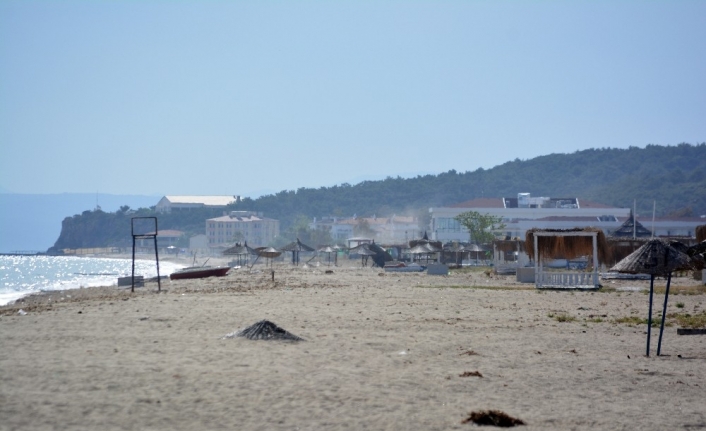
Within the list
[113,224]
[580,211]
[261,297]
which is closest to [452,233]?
[580,211]

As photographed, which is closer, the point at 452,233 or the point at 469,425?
the point at 469,425

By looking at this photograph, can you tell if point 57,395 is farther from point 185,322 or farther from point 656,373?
point 656,373

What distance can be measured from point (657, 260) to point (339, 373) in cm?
546

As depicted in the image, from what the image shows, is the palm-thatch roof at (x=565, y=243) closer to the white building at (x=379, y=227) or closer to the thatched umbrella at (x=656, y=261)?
the thatched umbrella at (x=656, y=261)

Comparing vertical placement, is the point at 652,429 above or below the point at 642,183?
below

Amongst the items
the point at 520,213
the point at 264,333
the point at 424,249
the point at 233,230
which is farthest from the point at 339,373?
the point at 233,230

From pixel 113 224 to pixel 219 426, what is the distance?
186390mm

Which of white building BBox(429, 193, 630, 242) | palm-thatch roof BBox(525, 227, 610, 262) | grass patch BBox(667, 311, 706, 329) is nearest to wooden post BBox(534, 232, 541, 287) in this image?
palm-thatch roof BBox(525, 227, 610, 262)

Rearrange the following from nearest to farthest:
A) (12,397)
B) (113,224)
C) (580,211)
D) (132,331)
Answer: (12,397) → (132,331) → (580,211) → (113,224)

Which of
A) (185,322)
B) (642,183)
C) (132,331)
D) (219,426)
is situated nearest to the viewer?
(219,426)

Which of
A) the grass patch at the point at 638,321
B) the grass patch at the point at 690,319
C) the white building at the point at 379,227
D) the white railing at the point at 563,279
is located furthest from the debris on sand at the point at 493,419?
the white building at the point at 379,227

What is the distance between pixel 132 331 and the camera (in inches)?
531

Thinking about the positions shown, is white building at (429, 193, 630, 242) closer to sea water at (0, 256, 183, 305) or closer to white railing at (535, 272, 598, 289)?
sea water at (0, 256, 183, 305)

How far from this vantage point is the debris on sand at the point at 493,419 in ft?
26.7
